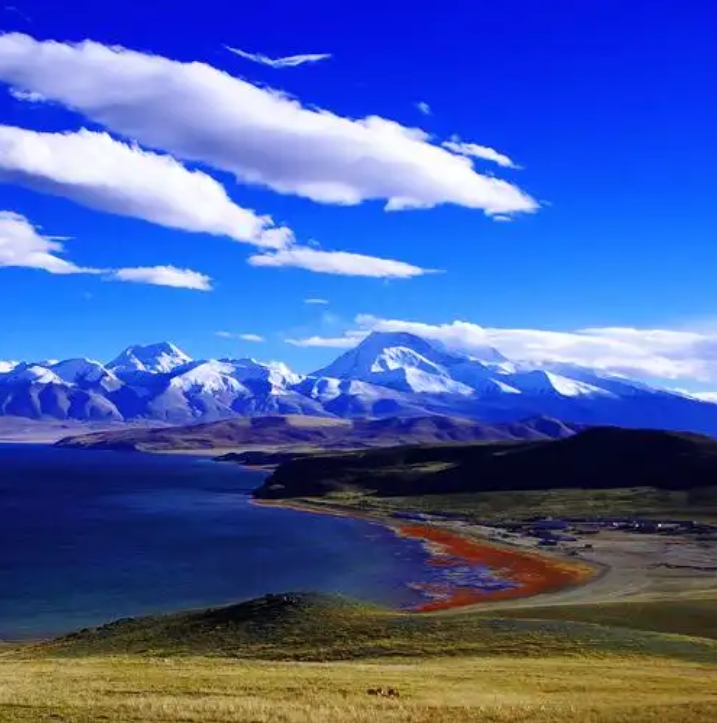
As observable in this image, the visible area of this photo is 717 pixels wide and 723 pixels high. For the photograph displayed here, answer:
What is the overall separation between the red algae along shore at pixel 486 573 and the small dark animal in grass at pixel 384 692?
69754mm

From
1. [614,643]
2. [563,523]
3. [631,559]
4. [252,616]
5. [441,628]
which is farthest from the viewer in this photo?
[563,523]

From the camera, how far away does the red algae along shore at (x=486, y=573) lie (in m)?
117

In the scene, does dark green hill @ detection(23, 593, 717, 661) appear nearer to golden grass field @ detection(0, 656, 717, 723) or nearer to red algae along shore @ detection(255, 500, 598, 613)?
golden grass field @ detection(0, 656, 717, 723)

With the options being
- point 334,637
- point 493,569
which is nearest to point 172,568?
point 493,569

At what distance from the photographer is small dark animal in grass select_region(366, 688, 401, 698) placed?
120ft

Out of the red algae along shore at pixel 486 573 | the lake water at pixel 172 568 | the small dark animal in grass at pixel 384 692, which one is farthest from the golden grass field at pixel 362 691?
the red algae along shore at pixel 486 573

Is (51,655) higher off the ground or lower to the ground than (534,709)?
lower

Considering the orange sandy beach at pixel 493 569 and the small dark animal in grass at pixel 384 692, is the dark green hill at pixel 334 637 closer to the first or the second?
the small dark animal in grass at pixel 384 692

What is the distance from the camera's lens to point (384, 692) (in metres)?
37.4

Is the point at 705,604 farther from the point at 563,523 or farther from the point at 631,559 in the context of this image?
the point at 563,523

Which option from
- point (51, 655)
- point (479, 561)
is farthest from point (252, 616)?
point (479, 561)

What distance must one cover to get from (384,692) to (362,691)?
0.89m

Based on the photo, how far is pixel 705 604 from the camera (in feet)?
284

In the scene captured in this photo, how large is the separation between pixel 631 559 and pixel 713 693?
386 ft
